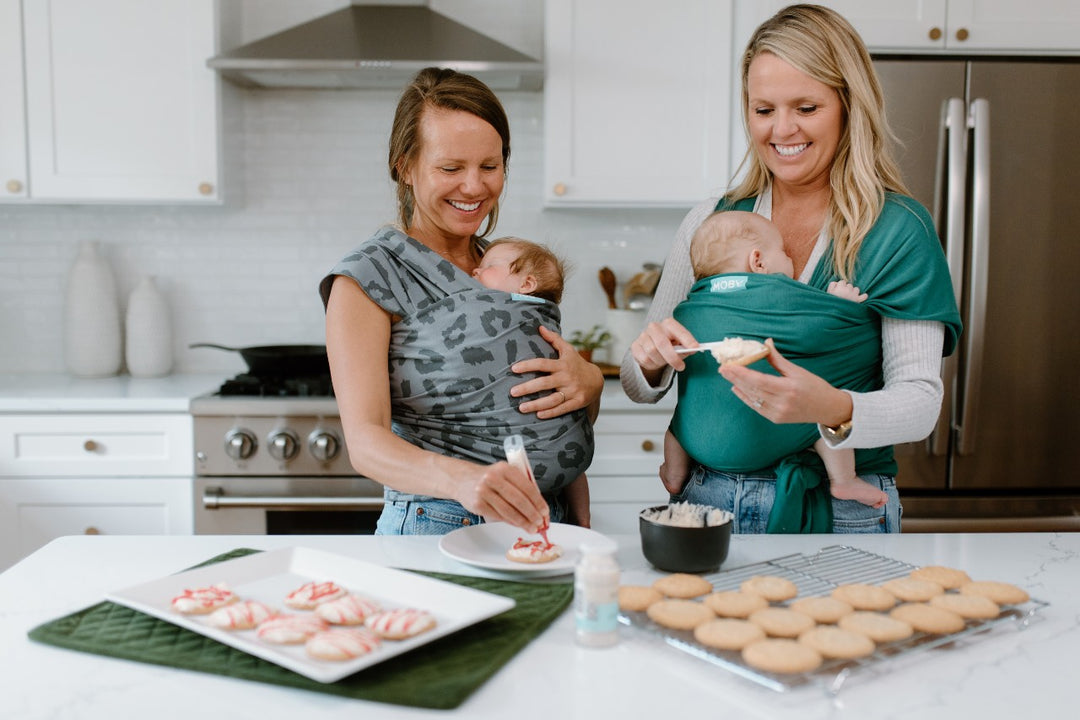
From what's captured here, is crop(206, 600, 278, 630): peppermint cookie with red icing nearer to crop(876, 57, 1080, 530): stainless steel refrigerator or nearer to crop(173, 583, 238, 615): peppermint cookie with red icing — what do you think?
crop(173, 583, 238, 615): peppermint cookie with red icing

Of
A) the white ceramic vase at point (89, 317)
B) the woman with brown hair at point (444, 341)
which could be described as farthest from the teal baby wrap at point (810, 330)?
the white ceramic vase at point (89, 317)

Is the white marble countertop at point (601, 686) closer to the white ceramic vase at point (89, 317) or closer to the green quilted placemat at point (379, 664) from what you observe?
the green quilted placemat at point (379, 664)

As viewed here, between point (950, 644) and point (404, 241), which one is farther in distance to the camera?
point (404, 241)

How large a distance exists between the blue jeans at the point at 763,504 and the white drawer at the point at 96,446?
1.79 m

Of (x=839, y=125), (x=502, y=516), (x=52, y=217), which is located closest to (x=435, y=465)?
(x=502, y=516)

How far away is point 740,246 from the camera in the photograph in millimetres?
1718

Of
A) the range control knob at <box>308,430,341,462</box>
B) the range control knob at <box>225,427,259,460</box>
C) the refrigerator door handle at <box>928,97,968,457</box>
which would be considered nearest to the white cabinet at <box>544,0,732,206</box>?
the refrigerator door handle at <box>928,97,968,457</box>

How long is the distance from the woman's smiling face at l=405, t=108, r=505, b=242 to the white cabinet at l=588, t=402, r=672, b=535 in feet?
4.48

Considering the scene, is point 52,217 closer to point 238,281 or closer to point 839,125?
point 238,281

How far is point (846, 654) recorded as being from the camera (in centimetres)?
101

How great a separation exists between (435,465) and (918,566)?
716mm

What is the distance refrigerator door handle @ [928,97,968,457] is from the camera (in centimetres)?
280

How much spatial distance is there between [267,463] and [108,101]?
130 cm

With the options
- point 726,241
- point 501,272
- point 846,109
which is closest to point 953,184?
point 846,109
